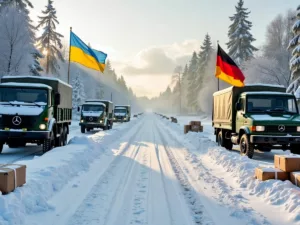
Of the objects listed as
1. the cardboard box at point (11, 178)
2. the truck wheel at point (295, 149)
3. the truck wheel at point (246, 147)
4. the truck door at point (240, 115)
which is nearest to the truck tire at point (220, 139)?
the truck door at point (240, 115)

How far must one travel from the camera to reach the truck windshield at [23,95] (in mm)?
12645

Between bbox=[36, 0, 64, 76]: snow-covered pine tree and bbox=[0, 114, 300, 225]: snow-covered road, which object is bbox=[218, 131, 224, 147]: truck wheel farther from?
bbox=[36, 0, 64, 76]: snow-covered pine tree

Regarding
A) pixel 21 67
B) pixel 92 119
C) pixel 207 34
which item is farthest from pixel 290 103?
pixel 207 34

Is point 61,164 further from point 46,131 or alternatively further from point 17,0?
point 17,0

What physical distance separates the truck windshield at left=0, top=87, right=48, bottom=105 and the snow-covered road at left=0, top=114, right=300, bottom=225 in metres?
3.29

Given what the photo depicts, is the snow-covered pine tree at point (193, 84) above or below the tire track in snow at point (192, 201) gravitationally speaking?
above

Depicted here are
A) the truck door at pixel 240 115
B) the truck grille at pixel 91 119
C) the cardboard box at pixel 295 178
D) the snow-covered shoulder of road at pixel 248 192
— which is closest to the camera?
the snow-covered shoulder of road at pixel 248 192

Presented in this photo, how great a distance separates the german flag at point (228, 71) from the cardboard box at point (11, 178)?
1267 cm

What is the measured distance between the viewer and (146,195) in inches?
269

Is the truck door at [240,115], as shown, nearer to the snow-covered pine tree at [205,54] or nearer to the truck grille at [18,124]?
the truck grille at [18,124]

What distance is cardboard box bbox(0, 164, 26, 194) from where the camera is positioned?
5.62 m

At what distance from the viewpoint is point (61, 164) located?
8.75m

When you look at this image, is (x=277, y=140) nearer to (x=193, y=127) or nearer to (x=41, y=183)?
(x=41, y=183)

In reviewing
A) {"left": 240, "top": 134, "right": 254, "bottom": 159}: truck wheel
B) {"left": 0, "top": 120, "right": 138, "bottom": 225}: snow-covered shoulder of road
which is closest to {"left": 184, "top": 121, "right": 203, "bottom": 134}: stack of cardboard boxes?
{"left": 240, "top": 134, "right": 254, "bottom": 159}: truck wheel
